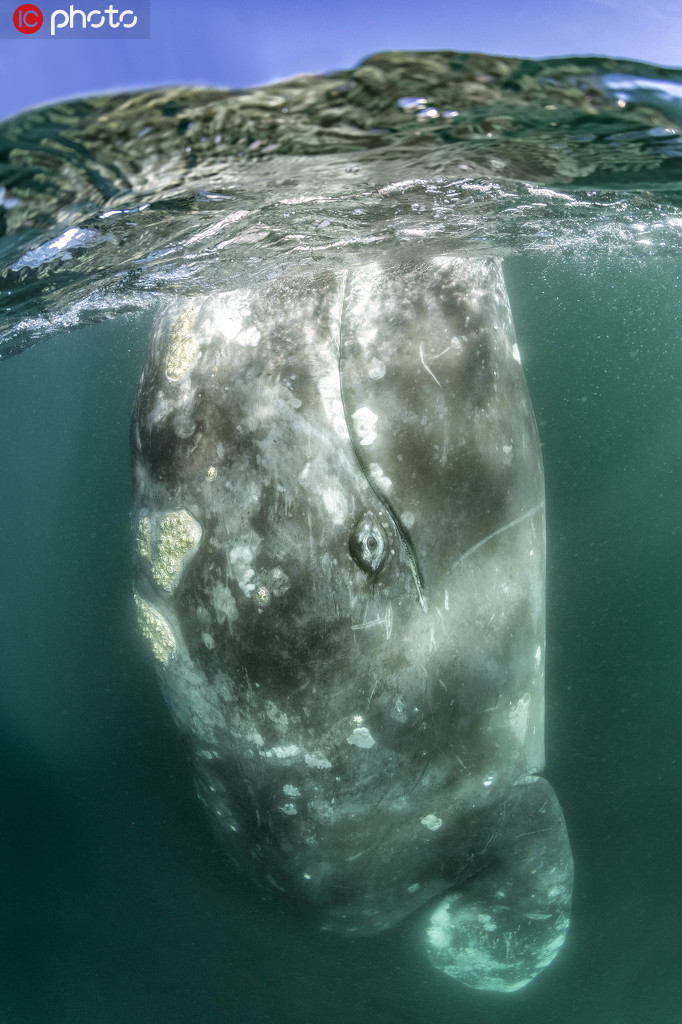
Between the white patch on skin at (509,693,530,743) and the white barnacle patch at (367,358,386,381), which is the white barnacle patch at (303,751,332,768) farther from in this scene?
the white barnacle patch at (367,358,386,381)

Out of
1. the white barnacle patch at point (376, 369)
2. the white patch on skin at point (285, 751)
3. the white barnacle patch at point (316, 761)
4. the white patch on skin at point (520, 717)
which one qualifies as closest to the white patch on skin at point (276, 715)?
the white patch on skin at point (285, 751)

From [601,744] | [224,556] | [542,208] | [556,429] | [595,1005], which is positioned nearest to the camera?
[224,556]

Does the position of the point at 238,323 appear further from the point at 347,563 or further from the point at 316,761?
the point at 316,761

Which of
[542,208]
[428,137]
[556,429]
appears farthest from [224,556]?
[556,429]

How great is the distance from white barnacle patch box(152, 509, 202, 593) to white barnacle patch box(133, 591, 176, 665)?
273 millimetres

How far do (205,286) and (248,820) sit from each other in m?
5.08

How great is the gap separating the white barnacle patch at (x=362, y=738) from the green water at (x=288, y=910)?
2638 millimetres

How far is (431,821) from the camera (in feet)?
15.1

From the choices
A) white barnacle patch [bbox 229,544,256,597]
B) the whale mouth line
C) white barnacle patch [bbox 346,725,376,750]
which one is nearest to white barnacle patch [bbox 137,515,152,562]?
white barnacle patch [bbox 229,544,256,597]

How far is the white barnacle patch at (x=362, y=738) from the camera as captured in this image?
4195mm

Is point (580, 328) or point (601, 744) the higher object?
point (580, 328)

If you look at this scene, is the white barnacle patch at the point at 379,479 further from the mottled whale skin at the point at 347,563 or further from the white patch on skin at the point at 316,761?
the white patch on skin at the point at 316,761

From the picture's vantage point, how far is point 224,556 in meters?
4.01

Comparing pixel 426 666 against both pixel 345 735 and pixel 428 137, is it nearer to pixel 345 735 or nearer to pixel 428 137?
pixel 345 735
